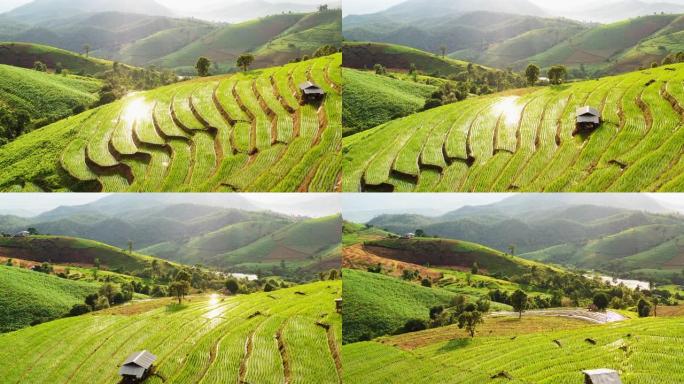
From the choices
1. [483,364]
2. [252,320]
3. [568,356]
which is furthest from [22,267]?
[568,356]

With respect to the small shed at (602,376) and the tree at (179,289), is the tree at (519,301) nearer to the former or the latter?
the small shed at (602,376)

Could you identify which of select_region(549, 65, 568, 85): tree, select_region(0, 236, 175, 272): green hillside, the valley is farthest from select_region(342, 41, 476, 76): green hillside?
select_region(0, 236, 175, 272): green hillside

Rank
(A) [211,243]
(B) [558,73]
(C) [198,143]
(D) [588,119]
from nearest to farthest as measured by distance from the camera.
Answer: (D) [588,119]
(C) [198,143]
(B) [558,73]
(A) [211,243]

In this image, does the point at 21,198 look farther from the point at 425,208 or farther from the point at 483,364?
the point at 483,364

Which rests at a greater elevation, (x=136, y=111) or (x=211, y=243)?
(x=136, y=111)

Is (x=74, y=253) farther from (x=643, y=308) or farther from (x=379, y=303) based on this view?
(x=643, y=308)

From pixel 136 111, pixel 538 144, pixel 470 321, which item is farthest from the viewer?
pixel 136 111

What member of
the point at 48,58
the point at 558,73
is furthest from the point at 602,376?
the point at 48,58

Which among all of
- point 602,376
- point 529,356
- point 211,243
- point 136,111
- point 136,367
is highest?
point 136,111

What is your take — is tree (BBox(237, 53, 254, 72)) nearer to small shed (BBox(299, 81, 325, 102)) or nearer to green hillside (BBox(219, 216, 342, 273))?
small shed (BBox(299, 81, 325, 102))
